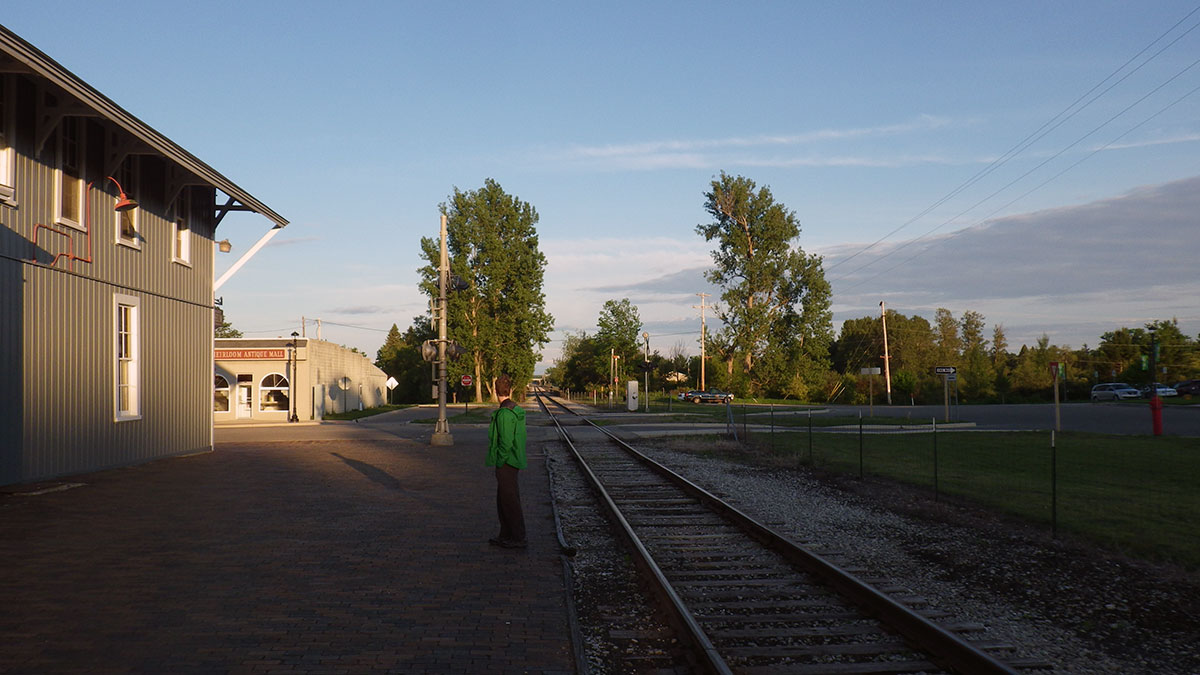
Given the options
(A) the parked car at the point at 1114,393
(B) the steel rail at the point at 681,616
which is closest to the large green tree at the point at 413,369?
(A) the parked car at the point at 1114,393

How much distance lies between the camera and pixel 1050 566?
823 cm

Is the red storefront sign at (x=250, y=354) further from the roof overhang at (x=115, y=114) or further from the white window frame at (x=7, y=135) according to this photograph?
the white window frame at (x=7, y=135)

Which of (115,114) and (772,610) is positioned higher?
(115,114)

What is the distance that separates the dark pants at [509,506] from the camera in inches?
353

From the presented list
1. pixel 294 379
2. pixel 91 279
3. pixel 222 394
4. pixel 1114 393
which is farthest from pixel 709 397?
pixel 91 279

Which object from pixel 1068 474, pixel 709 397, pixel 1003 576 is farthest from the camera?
pixel 709 397

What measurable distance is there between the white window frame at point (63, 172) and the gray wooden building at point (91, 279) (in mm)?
24

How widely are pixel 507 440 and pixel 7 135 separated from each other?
947cm

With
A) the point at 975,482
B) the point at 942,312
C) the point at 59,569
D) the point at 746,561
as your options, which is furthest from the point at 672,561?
the point at 942,312

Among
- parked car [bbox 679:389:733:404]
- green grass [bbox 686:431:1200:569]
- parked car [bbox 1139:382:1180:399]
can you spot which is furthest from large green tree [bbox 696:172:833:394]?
green grass [bbox 686:431:1200:569]

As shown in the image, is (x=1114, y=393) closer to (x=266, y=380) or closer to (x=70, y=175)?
(x=266, y=380)

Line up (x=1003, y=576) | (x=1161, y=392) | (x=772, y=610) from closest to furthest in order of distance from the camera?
(x=772, y=610) → (x=1003, y=576) → (x=1161, y=392)

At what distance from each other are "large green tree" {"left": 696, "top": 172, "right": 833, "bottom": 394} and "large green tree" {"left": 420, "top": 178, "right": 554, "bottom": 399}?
1528cm

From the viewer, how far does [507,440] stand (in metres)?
9.05
